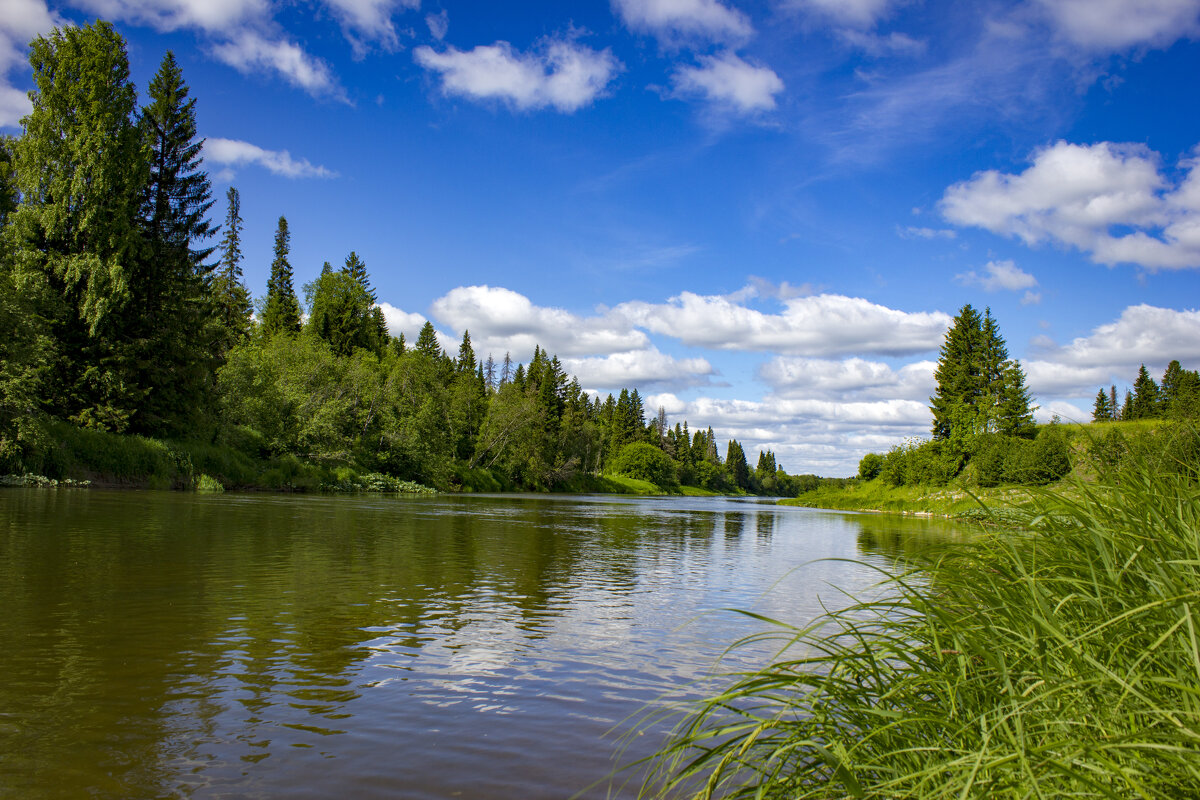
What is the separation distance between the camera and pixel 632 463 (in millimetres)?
132125

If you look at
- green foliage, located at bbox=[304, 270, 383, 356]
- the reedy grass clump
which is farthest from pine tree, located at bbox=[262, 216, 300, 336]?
the reedy grass clump

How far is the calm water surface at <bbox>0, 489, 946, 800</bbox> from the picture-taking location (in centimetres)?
445

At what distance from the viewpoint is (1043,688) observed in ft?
9.91

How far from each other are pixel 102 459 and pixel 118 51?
20.5m

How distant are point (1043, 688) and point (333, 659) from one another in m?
6.15

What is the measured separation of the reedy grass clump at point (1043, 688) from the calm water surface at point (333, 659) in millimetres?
774

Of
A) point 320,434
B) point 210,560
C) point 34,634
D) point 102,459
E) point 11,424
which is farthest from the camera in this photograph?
point 320,434

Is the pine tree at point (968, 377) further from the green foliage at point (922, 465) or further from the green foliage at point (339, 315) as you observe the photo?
the green foliage at point (339, 315)

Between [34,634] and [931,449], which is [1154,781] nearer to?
[34,634]

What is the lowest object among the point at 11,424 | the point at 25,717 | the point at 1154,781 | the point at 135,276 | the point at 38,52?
the point at 25,717

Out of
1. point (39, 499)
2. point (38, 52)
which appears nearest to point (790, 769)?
point (39, 499)

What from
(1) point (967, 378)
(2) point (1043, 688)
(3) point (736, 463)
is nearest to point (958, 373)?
(1) point (967, 378)

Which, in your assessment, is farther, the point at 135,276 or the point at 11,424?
the point at 135,276

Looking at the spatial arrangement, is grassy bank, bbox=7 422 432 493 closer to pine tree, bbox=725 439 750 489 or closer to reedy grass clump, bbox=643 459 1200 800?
reedy grass clump, bbox=643 459 1200 800
